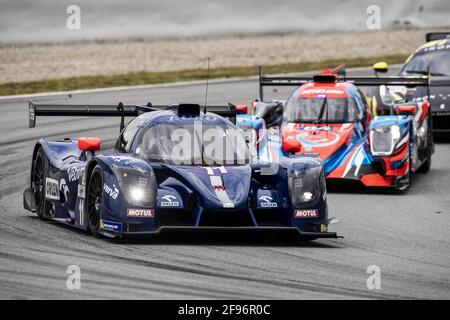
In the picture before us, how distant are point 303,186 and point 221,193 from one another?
2.89ft

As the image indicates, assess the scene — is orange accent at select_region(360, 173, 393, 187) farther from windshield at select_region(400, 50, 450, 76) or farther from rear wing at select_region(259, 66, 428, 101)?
windshield at select_region(400, 50, 450, 76)

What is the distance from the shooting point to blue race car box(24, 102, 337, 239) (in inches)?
418

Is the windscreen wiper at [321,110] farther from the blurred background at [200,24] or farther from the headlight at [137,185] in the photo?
the blurred background at [200,24]

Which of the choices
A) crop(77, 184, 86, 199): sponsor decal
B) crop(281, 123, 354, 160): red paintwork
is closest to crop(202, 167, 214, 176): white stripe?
crop(77, 184, 86, 199): sponsor decal

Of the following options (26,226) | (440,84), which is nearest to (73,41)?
(440,84)

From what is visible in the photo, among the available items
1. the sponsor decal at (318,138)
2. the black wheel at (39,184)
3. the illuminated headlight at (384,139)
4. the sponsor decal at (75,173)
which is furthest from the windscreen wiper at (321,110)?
the sponsor decal at (75,173)

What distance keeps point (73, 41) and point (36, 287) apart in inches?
1808

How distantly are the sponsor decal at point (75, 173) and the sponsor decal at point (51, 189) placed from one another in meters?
0.35

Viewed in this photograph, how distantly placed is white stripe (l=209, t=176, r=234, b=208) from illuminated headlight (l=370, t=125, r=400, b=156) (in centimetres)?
503

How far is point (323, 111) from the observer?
16.6m

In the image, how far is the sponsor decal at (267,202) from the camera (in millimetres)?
10867

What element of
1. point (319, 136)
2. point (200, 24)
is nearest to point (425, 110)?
point (319, 136)

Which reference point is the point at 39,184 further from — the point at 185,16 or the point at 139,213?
the point at 185,16

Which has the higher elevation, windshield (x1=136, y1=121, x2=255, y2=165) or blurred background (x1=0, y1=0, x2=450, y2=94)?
blurred background (x1=0, y1=0, x2=450, y2=94)
